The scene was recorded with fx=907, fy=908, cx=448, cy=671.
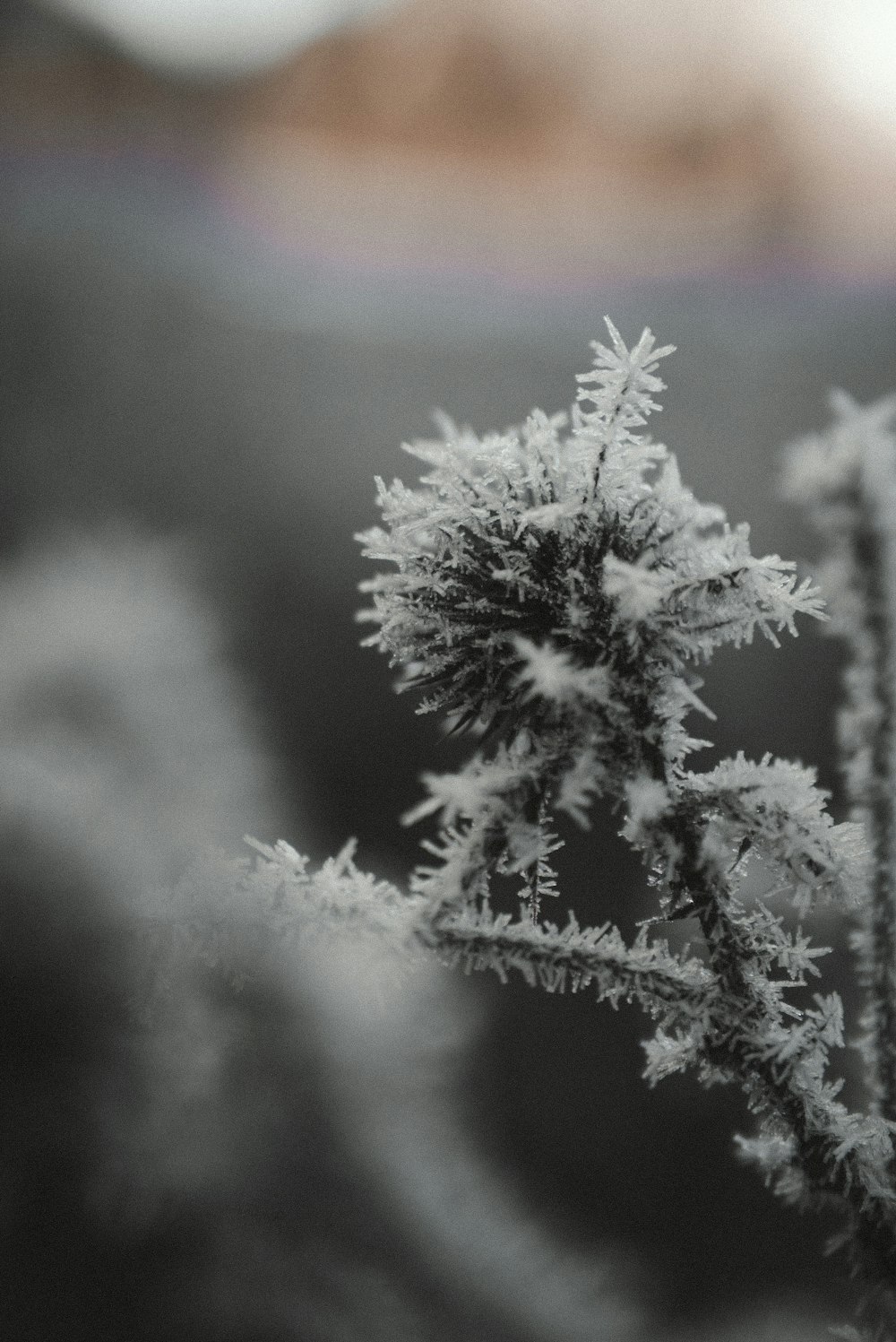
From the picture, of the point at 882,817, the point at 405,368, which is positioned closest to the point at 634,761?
the point at 882,817

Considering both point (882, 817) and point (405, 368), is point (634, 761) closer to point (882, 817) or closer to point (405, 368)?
point (882, 817)

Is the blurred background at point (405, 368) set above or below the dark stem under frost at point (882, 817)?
above

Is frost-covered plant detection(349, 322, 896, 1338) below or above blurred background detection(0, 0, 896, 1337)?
below

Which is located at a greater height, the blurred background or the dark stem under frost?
the blurred background

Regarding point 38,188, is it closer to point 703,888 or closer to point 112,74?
point 112,74

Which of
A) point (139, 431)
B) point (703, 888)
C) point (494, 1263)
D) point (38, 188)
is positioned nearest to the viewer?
point (703, 888)

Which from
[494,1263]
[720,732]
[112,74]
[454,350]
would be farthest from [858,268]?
[112,74]

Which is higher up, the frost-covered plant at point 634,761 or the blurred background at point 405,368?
the blurred background at point 405,368

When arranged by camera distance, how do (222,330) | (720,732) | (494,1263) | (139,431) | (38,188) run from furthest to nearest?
(38,188), (222,330), (139,431), (720,732), (494,1263)
